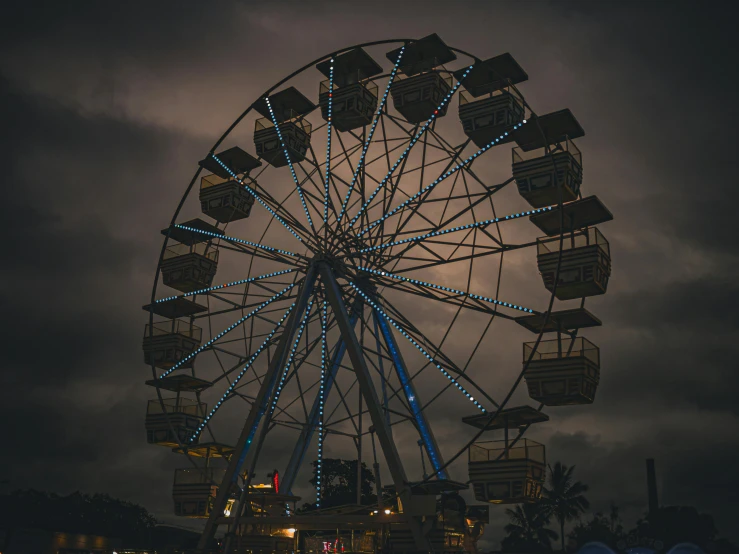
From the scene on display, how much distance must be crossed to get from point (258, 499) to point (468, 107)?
42.0 ft

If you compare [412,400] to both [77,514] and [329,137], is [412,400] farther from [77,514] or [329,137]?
[77,514]

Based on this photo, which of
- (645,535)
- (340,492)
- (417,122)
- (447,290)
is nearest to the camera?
(447,290)

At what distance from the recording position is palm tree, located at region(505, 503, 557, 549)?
67.7m

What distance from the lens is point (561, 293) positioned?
76.6 feet

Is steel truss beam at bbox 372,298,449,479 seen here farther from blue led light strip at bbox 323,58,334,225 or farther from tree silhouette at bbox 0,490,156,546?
tree silhouette at bbox 0,490,156,546

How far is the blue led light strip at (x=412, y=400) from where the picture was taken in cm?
2403

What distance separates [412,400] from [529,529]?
47921mm

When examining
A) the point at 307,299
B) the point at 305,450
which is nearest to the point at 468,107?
the point at 307,299

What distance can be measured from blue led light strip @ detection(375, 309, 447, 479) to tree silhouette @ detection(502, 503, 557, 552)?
45.5m

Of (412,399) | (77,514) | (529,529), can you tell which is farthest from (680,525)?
(77,514)

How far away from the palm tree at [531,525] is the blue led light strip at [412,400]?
46306 mm

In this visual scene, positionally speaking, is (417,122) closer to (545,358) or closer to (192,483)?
(545,358)

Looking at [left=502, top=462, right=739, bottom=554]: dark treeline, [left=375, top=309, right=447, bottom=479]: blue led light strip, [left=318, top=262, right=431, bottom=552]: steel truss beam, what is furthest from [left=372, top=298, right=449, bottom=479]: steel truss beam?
[left=502, top=462, right=739, bottom=554]: dark treeline

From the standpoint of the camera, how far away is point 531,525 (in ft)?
225
